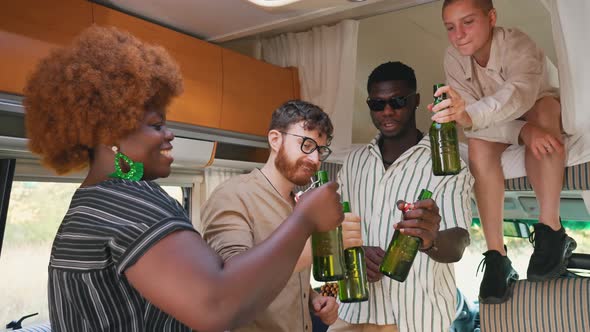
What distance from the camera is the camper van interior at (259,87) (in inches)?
68.2

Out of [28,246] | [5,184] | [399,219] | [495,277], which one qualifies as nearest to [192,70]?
[5,184]

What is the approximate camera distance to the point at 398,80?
187 cm

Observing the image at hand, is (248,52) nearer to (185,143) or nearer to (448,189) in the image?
(185,143)

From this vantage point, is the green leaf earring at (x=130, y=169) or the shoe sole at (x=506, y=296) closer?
the green leaf earring at (x=130, y=169)

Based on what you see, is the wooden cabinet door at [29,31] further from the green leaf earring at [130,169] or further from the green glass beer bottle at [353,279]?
the green glass beer bottle at [353,279]

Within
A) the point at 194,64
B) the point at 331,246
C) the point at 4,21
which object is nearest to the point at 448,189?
the point at 331,246

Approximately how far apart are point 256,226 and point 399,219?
666 millimetres

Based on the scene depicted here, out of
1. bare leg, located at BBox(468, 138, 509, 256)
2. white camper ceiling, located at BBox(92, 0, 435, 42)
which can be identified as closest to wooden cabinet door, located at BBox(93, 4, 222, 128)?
white camper ceiling, located at BBox(92, 0, 435, 42)

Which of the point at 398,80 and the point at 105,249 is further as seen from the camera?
the point at 398,80

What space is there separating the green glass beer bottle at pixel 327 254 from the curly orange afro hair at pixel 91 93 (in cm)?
53

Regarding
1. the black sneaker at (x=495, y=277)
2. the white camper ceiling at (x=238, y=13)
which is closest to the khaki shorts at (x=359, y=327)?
the black sneaker at (x=495, y=277)

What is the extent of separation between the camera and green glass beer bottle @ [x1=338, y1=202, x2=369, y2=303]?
4.65ft

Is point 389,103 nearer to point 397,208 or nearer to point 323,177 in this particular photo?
point 397,208

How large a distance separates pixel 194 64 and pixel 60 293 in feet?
5.66
